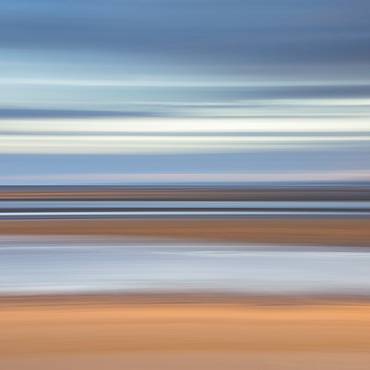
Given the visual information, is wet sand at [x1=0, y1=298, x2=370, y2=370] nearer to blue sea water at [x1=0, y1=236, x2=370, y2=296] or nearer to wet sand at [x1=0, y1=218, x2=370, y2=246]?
blue sea water at [x1=0, y1=236, x2=370, y2=296]

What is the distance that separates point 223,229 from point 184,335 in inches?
14.3

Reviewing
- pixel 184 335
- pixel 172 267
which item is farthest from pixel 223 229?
pixel 184 335

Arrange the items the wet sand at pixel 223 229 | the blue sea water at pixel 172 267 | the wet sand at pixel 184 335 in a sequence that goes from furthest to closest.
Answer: the wet sand at pixel 223 229 < the blue sea water at pixel 172 267 < the wet sand at pixel 184 335

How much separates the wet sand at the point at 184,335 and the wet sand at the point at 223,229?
0.78 feet

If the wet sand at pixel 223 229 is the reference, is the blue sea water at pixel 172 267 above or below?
below

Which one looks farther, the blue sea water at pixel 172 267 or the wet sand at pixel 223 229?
the wet sand at pixel 223 229

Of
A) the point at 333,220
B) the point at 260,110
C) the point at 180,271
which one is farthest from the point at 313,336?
the point at 260,110

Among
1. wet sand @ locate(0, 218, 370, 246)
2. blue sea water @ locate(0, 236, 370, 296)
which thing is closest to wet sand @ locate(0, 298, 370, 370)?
blue sea water @ locate(0, 236, 370, 296)

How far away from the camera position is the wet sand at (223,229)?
74 cm

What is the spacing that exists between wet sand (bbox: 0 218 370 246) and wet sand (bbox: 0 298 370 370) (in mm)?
239

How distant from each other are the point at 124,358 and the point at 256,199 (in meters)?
0.55

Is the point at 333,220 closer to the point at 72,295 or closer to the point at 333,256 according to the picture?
the point at 333,256

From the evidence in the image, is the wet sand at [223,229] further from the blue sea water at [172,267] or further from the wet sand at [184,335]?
the wet sand at [184,335]

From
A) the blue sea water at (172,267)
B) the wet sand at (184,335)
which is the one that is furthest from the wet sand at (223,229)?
the wet sand at (184,335)
